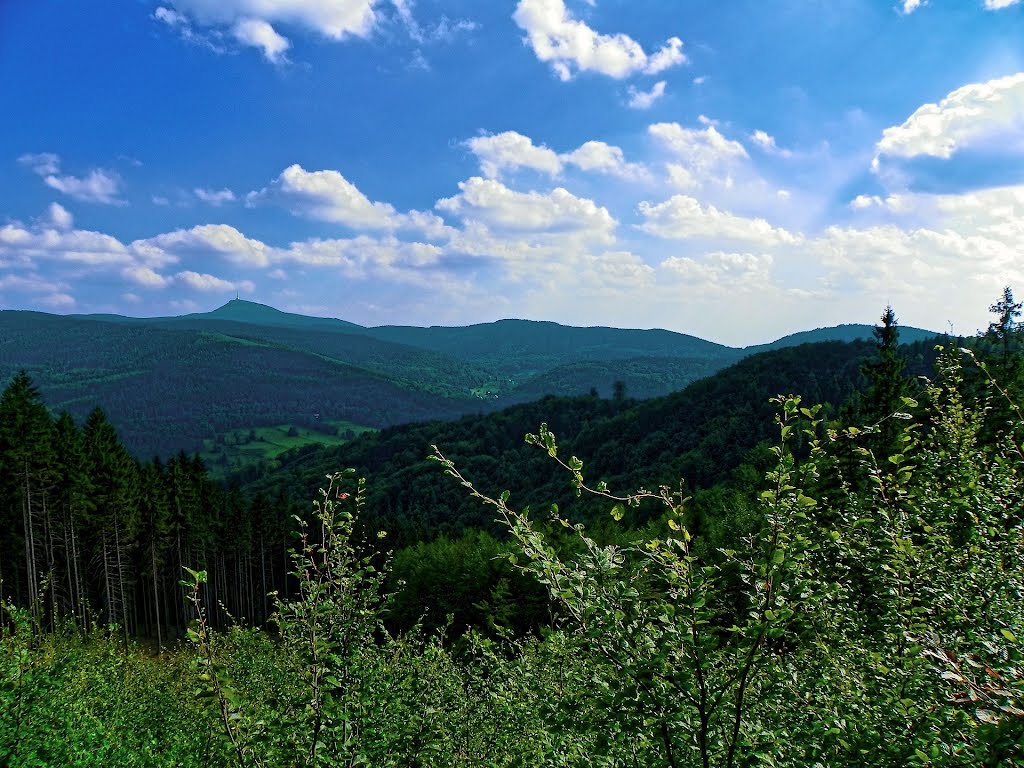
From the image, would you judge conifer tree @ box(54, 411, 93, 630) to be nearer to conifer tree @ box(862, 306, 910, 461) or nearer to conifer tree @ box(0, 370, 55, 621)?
conifer tree @ box(0, 370, 55, 621)

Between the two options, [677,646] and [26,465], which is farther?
[26,465]

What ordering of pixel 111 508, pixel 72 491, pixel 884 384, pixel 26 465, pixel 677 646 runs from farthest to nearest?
pixel 111 508, pixel 72 491, pixel 26 465, pixel 884 384, pixel 677 646

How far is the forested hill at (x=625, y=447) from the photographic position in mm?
133625

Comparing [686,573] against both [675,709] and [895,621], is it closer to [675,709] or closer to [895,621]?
[675,709]

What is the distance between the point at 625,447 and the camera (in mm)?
160125

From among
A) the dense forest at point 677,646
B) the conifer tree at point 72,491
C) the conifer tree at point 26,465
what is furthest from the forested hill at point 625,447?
the dense forest at point 677,646

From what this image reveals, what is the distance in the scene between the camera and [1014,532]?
5961 mm

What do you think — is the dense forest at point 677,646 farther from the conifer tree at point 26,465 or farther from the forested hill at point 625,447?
the forested hill at point 625,447

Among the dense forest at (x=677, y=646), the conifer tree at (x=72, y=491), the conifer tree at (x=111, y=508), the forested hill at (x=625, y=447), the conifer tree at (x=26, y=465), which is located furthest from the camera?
the forested hill at (x=625, y=447)

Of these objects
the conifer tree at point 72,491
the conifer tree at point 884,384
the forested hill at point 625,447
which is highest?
the conifer tree at point 884,384

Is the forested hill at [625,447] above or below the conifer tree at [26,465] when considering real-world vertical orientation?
below

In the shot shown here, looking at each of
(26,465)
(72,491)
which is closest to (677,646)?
(26,465)

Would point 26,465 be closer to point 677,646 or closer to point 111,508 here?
point 111,508

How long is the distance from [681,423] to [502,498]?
541 feet
